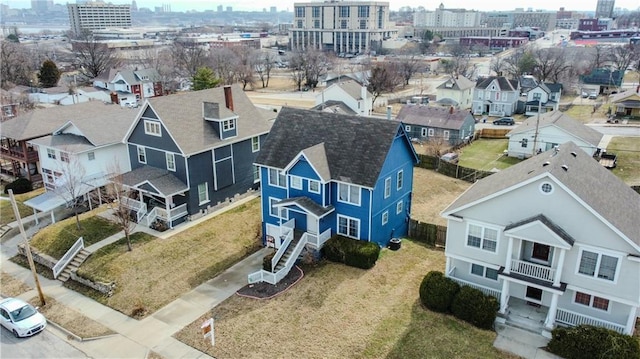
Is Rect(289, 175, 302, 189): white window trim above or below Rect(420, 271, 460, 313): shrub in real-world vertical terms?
above

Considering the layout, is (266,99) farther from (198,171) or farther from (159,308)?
(159,308)

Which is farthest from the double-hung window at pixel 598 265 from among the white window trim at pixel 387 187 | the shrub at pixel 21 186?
the shrub at pixel 21 186

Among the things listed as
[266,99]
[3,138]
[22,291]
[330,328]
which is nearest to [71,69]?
[266,99]

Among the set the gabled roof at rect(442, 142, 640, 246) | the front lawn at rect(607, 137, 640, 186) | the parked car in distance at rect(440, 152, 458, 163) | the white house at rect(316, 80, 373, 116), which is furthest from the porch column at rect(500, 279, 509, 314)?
the white house at rect(316, 80, 373, 116)

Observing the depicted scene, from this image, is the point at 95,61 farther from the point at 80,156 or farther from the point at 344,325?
the point at 344,325

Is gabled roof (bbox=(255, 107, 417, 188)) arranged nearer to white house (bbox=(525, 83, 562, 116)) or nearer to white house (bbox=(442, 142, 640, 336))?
white house (bbox=(442, 142, 640, 336))
